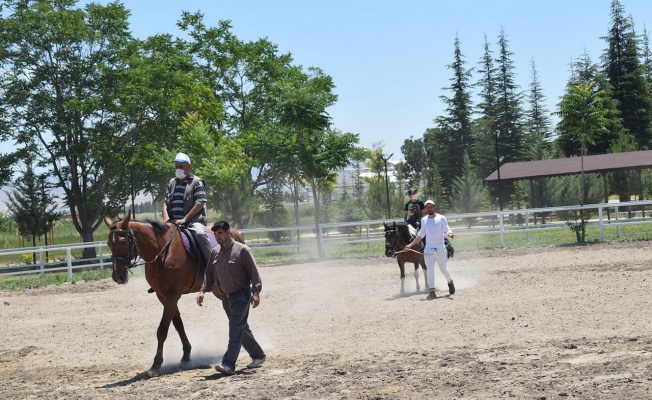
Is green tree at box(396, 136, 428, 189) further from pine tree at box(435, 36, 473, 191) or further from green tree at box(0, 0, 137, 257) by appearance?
green tree at box(0, 0, 137, 257)

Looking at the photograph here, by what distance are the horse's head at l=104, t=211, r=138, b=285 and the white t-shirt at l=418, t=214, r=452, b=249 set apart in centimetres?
682

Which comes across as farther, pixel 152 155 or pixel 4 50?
pixel 152 155

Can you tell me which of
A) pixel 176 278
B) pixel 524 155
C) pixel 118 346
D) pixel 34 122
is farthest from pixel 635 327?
pixel 524 155

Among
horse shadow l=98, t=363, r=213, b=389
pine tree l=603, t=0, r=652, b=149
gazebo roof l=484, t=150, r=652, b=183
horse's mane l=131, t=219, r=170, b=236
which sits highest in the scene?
pine tree l=603, t=0, r=652, b=149

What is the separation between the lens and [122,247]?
9805 millimetres

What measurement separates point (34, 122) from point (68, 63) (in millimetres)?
3563

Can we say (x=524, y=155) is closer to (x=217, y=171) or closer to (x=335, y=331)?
(x=217, y=171)

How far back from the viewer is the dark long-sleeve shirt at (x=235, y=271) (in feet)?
31.1

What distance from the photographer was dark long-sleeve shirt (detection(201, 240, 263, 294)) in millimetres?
9469

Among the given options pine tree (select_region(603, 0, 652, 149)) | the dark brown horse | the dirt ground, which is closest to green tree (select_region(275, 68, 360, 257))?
the dirt ground

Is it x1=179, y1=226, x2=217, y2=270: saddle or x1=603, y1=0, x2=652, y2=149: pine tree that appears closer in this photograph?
x1=179, y1=226, x2=217, y2=270: saddle

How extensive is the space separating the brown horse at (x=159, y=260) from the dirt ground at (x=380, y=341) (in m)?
0.63

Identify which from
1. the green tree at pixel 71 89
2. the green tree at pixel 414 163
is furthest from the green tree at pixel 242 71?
the green tree at pixel 414 163

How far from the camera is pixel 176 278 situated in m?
10.5
